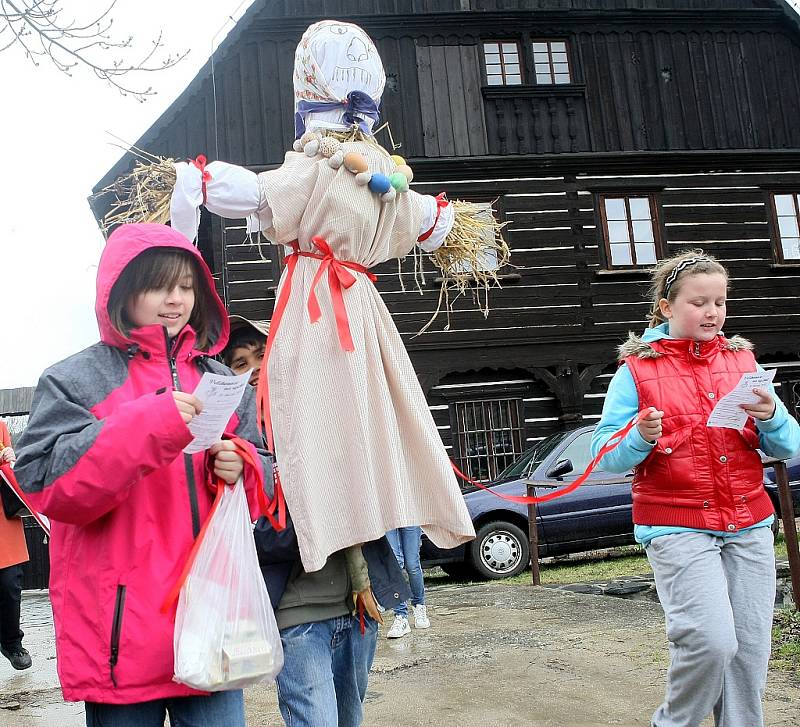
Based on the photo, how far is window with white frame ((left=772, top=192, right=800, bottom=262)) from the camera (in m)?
16.3

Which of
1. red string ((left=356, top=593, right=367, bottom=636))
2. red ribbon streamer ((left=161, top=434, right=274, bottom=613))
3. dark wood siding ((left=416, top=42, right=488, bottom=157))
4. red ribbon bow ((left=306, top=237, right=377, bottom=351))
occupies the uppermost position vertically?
dark wood siding ((left=416, top=42, right=488, bottom=157))

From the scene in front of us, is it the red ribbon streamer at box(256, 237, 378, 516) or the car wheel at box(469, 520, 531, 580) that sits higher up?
the red ribbon streamer at box(256, 237, 378, 516)

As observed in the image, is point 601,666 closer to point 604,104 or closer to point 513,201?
point 513,201

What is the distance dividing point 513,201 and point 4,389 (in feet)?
67.4

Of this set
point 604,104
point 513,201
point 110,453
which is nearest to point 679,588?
point 110,453

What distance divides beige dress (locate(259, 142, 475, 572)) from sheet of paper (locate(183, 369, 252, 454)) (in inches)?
15.3

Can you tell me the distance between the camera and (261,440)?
2.31 m

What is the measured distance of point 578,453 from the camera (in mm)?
9344

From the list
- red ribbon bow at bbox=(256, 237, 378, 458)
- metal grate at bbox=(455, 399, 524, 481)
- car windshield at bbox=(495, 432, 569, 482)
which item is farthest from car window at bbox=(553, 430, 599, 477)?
red ribbon bow at bbox=(256, 237, 378, 458)

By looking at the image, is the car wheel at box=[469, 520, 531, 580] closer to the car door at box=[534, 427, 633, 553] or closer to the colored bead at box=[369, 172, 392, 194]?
the car door at box=[534, 427, 633, 553]

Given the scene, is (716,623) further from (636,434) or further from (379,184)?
(379,184)

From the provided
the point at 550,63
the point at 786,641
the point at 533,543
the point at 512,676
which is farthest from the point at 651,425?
the point at 550,63

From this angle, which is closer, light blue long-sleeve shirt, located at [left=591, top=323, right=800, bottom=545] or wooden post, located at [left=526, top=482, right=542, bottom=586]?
light blue long-sleeve shirt, located at [left=591, top=323, right=800, bottom=545]

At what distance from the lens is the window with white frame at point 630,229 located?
51.6 feet
